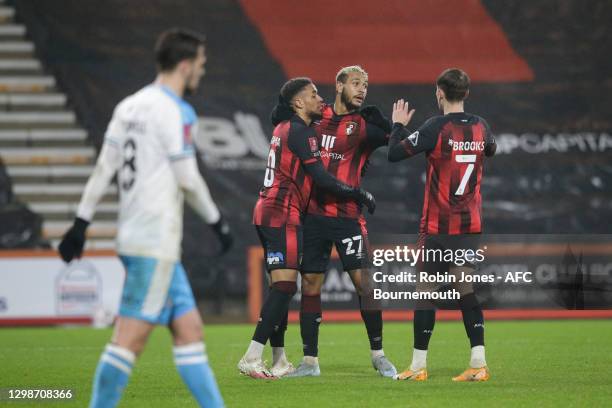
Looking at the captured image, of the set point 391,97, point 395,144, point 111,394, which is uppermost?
point 391,97

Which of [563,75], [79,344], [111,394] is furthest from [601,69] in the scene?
[111,394]

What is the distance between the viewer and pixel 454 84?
720 centimetres

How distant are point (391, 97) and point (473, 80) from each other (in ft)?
4.46

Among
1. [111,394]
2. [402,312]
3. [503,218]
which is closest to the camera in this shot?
[111,394]

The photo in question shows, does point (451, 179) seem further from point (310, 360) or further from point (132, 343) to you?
point (132, 343)

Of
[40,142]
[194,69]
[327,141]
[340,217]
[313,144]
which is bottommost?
[340,217]

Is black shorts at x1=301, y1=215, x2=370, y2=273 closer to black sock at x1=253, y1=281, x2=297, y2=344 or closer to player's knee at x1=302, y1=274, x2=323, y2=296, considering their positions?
player's knee at x1=302, y1=274, x2=323, y2=296

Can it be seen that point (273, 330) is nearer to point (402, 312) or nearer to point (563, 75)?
point (402, 312)

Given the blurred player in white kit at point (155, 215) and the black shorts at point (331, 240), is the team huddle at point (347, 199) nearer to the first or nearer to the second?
the black shorts at point (331, 240)

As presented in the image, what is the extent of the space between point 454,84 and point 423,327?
163 centimetres

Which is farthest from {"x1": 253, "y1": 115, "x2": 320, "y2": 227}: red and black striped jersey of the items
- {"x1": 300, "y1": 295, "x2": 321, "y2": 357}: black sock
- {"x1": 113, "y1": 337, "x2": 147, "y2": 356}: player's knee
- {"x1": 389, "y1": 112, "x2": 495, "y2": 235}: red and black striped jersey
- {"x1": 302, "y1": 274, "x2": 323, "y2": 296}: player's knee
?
{"x1": 113, "y1": 337, "x2": 147, "y2": 356}: player's knee

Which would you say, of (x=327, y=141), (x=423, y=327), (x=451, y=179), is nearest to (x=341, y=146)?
(x=327, y=141)

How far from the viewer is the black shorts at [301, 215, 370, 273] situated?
788 cm

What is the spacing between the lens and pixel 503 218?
16625 millimetres
